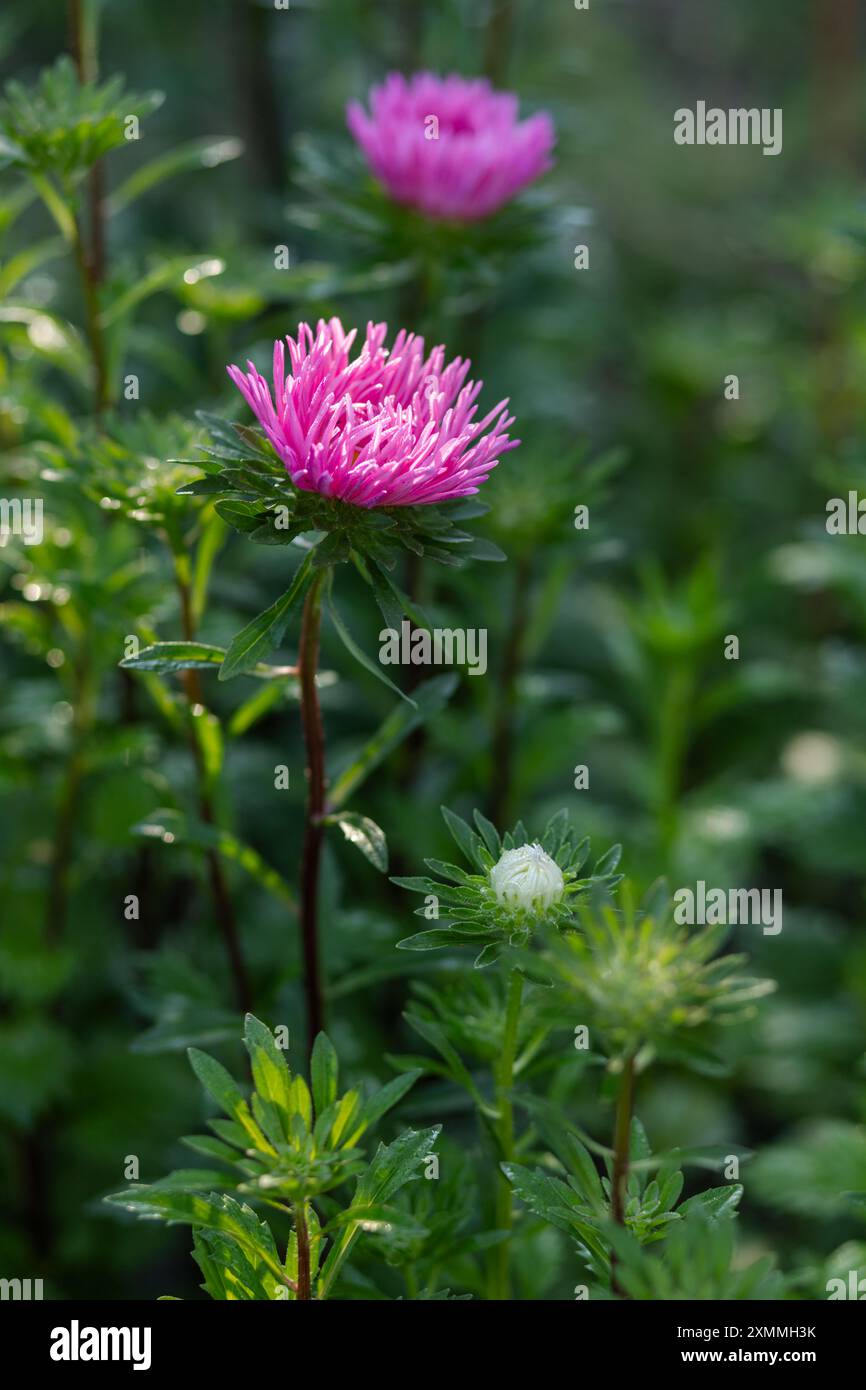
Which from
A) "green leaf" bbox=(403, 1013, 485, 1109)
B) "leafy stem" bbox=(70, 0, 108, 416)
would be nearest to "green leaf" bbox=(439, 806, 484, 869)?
"green leaf" bbox=(403, 1013, 485, 1109)

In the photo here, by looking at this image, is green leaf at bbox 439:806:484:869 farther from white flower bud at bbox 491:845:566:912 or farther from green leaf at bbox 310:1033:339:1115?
green leaf at bbox 310:1033:339:1115

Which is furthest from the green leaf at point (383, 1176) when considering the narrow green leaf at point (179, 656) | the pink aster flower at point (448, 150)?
the pink aster flower at point (448, 150)

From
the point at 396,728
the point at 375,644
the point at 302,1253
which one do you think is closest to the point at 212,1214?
the point at 302,1253

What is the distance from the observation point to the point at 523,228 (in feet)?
4.80

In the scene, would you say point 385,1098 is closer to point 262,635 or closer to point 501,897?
point 501,897

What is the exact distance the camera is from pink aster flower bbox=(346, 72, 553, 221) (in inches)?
52.9

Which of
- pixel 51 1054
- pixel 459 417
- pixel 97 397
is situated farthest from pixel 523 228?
pixel 51 1054

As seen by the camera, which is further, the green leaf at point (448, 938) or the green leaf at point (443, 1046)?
the green leaf at point (443, 1046)

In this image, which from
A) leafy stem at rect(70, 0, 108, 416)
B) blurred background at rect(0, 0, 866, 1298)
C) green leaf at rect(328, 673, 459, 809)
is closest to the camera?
green leaf at rect(328, 673, 459, 809)

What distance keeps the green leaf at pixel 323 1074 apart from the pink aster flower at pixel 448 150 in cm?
89

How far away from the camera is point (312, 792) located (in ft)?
3.49

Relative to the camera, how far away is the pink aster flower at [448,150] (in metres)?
1.34

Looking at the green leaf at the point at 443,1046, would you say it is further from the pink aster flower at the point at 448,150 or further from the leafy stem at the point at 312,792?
the pink aster flower at the point at 448,150

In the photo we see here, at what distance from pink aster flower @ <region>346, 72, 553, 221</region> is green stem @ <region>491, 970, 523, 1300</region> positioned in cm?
85
